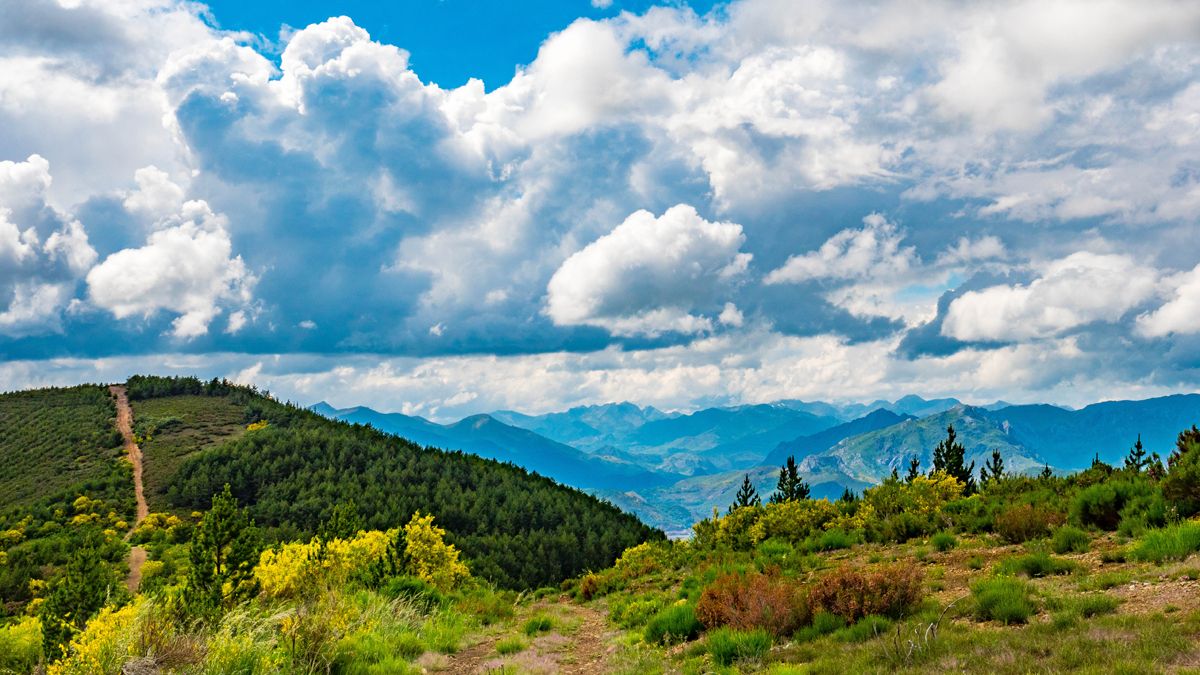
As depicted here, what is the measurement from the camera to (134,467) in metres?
118

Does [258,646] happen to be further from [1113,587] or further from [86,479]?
[86,479]

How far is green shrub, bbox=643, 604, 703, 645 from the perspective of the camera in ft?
44.2

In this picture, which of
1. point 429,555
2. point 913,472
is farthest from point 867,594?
point 913,472


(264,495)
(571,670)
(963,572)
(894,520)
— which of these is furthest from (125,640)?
(264,495)

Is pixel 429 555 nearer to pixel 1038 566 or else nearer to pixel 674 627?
pixel 674 627

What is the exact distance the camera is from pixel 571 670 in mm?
12734

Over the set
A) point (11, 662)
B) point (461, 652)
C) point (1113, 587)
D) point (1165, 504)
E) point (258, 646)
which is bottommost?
point (11, 662)

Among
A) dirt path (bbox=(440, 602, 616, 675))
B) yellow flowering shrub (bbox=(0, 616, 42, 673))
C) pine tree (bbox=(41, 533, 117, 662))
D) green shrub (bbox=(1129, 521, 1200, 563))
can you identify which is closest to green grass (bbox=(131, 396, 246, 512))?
pine tree (bbox=(41, 533, 117, 662))

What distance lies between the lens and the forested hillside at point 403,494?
10362 cm

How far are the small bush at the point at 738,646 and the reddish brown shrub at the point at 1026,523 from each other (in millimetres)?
9850

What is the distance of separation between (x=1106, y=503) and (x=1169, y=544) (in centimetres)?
491

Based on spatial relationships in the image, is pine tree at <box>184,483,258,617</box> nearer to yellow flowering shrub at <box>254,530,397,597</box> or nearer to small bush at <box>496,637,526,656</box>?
yellow flowering shrub at <box>254,530,397,597</box>

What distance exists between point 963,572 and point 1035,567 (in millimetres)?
1699

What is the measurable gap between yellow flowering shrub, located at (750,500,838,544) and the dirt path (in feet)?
34.3
